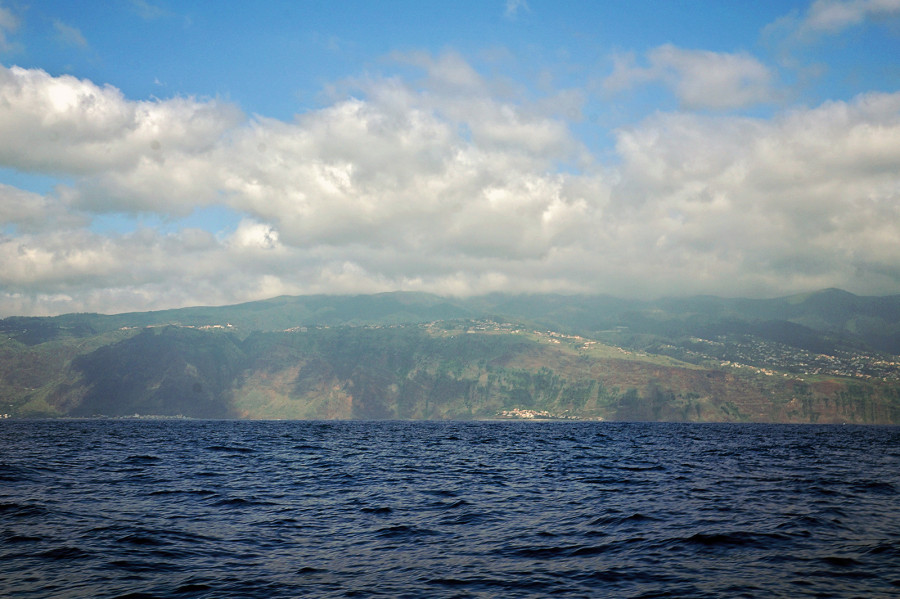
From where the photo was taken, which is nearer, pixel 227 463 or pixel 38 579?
pixel 38 579

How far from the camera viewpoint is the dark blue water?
19.6 meters

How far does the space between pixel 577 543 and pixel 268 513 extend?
Result: 56.4 feet

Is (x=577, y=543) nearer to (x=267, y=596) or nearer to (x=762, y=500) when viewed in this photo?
(x=267, y=596)

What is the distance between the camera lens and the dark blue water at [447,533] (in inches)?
771

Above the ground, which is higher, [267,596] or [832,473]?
[267,596]

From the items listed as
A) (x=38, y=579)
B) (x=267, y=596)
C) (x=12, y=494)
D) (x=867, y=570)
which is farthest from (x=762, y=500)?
(x=12, y=494)

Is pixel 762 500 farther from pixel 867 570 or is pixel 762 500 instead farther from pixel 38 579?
pixel 38 579

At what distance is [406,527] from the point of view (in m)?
28.9

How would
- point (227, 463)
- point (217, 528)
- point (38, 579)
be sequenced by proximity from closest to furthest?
1. point (38, 579)
2. point (217, 528)
3. point (227, 463)

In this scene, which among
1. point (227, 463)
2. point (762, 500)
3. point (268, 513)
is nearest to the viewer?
point (268, 513)

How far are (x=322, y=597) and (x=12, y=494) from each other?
30666 millimetres

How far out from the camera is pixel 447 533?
27484 mm

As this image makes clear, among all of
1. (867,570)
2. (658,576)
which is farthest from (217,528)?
(867,570)

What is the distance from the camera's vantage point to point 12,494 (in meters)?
37.2
